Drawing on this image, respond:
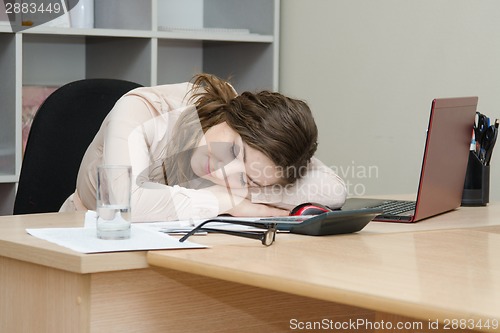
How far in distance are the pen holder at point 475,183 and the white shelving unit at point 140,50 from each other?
4.02ft

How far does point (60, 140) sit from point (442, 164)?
97 centimetres

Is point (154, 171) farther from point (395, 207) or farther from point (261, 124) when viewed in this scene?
point (395, 207)

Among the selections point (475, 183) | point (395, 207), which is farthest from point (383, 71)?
point (395, 207)

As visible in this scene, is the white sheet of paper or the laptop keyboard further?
the laptop keyboard

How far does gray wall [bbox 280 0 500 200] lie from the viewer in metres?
2.34

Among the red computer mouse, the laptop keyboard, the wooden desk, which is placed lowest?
the wooden desk

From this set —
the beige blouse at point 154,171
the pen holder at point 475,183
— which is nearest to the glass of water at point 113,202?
the beige blouse at point 154,171

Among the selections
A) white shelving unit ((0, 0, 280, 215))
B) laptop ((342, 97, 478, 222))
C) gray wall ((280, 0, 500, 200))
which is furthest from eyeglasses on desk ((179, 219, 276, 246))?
white shelving unit ((0, 0, 280, 215))

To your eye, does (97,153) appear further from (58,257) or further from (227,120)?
(58,257)

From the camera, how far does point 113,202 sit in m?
1.17

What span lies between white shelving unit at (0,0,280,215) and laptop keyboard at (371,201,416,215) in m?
1.19

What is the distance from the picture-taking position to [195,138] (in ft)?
5.57

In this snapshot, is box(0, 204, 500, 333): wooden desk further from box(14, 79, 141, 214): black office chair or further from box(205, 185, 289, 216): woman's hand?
box(14, 79, 141, 214): black office chair

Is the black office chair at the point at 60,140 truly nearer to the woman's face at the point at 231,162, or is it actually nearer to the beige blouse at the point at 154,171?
the beige blouse at the point at 154,171
